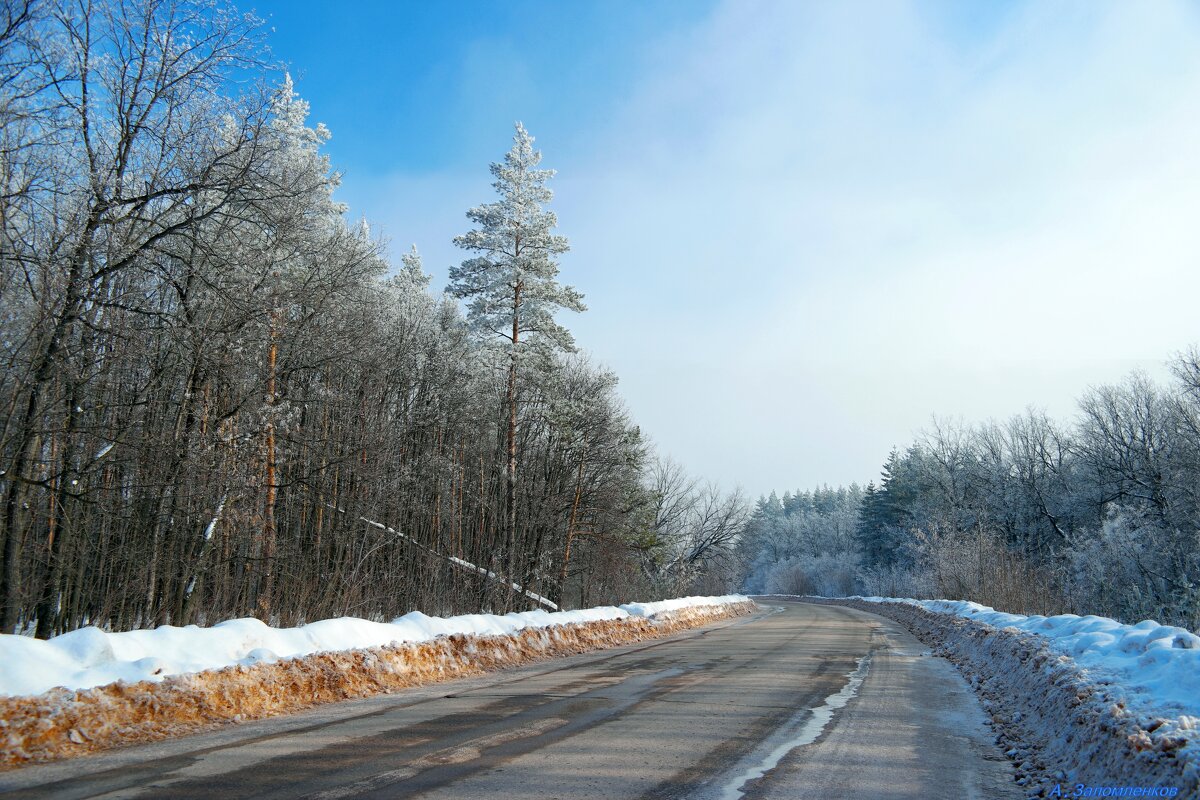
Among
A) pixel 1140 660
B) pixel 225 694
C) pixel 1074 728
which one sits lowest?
pixel 1074 728

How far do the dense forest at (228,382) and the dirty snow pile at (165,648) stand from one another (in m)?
2.50

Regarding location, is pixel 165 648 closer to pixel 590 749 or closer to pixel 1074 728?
pixel 590 749

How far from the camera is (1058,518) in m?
47.7

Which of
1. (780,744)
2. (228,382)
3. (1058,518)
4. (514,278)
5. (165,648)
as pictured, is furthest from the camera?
(1058,518)

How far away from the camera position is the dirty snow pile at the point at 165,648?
6.10 m

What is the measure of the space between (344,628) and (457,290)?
16.5 meters

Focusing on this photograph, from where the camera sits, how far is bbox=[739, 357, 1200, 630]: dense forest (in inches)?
1089

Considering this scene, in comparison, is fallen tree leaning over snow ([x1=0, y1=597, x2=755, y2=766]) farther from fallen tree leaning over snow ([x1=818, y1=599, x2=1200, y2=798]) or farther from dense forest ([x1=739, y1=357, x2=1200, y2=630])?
dense forest ([x1=739, y1=357, x2=1200, y2=630])

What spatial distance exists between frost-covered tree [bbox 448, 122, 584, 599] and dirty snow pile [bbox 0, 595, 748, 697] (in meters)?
12.8

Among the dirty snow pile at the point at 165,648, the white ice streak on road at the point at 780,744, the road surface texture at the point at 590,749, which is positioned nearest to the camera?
the road surface texture at the point at 590,749

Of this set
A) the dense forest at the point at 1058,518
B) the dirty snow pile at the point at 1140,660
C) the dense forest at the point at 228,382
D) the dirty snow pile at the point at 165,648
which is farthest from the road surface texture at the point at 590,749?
the dense forest at the point at 1058,518

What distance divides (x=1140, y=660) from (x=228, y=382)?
13.8 meters

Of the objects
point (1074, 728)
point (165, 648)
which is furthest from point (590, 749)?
point (165, 648)

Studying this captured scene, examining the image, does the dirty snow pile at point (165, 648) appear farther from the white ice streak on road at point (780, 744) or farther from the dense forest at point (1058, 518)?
the dense forest at point (1058, 518)
